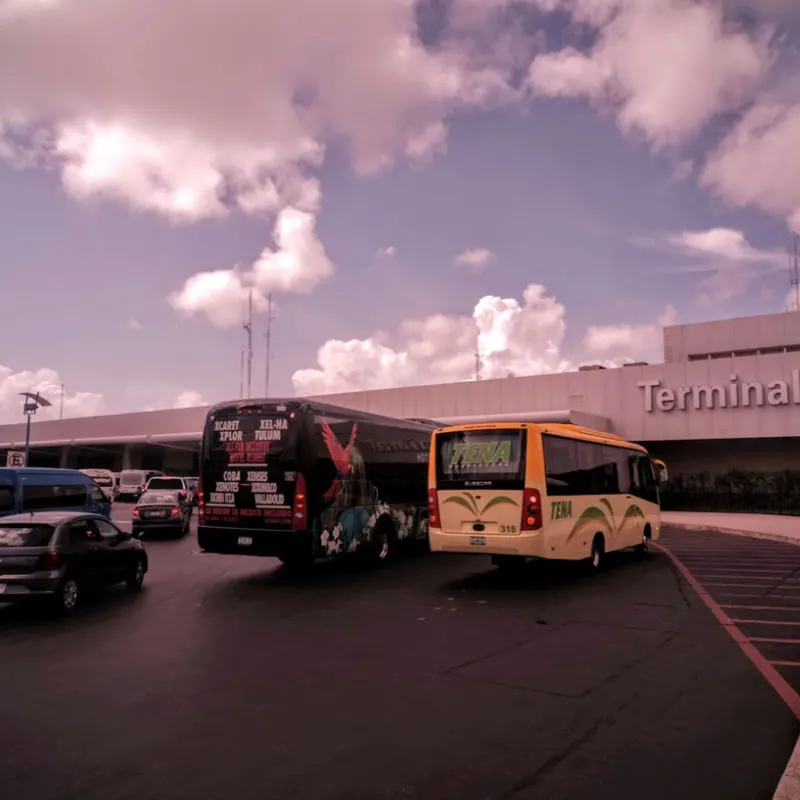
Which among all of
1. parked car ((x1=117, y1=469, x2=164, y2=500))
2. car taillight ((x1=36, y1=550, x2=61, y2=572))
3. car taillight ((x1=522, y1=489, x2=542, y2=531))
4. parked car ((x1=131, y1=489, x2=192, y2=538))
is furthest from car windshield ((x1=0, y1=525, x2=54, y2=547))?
parked car ((x1=117, y1=469, x2=164, y2=500))

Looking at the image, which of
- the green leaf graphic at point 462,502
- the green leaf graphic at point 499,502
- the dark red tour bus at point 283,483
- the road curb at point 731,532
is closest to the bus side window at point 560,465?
the green leaf graphic at point 499,502

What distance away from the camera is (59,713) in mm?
6012

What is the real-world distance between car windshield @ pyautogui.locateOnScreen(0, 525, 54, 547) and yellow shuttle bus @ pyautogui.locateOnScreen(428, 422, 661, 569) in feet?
21.4

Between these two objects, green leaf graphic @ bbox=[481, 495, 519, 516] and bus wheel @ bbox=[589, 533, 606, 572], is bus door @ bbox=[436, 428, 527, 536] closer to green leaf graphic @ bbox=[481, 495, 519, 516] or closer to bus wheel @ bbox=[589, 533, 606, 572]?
green leaf graphic @ bbox=[481, 495, 519, 516]

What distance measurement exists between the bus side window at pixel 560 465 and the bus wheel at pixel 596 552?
142 cm

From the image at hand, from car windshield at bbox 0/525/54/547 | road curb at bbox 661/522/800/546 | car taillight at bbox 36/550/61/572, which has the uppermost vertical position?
car windshield at bbox 0/525/54/547

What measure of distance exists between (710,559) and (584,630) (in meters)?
9.30

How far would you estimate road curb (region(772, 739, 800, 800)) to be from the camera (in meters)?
4.22

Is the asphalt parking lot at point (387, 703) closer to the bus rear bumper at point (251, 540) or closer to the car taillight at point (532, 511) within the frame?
the car taillight at point (532, 511)

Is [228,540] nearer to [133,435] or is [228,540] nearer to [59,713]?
[59,713]

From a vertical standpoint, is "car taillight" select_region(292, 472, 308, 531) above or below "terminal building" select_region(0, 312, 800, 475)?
below

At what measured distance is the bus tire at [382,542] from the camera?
1631 cm

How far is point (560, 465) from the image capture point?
1373 cm

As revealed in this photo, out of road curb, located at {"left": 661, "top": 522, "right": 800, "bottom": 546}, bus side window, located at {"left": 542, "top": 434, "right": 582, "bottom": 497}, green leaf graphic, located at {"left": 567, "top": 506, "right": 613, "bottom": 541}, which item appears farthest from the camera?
road curb, located at {"left": 661, "top": 522, "right": 800, "bottom": 546}
